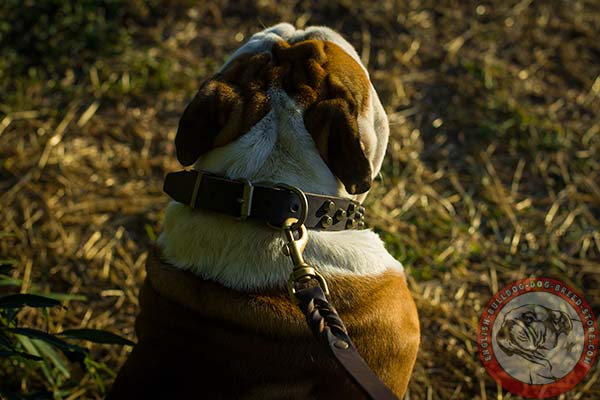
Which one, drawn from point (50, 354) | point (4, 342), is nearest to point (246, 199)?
point (4, 342)

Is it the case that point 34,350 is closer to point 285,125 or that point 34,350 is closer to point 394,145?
point 285,125

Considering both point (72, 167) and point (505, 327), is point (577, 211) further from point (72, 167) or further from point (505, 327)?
point (72, 167)

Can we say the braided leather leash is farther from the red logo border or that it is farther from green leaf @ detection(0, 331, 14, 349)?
the red logo border

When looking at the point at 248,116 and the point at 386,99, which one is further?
the point at 386,99

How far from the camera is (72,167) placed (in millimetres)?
4176

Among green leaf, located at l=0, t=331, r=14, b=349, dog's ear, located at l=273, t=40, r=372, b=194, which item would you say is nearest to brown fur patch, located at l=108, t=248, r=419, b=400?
dog's ear, located at l=273, t=40, r=372, b=194

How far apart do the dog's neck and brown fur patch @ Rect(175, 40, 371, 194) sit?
0.04 meters

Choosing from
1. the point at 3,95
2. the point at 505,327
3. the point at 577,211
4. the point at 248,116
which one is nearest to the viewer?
the point at 248,116

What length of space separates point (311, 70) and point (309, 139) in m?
0.26

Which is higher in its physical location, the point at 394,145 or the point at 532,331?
the point at 394,145

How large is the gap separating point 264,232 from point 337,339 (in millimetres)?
535

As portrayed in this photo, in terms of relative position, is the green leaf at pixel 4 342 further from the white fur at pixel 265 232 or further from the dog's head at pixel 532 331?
the dog's head at pixel 532 331

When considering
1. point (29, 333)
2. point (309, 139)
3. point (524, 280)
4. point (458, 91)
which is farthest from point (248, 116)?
point (458, 91)

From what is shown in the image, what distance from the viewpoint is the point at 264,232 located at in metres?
2.16
